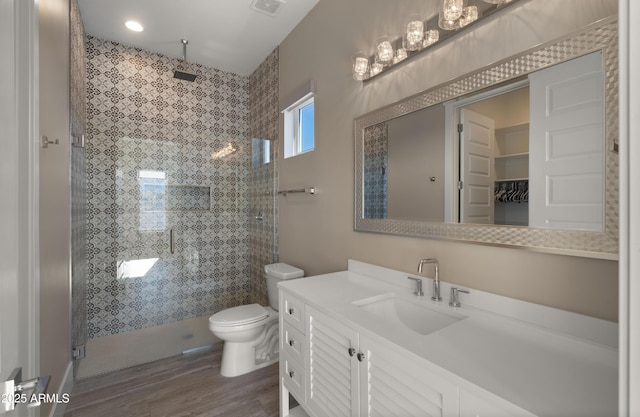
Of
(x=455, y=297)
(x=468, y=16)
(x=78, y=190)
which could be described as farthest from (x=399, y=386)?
(x=78, y=190)

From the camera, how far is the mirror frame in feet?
2.94

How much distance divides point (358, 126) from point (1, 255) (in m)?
1.71

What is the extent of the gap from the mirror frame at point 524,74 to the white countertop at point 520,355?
24 centimetres

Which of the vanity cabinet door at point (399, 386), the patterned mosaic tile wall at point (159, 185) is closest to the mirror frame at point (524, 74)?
the vanity cabinet door at point (399, 386)

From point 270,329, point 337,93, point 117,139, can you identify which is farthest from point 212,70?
point 270,329

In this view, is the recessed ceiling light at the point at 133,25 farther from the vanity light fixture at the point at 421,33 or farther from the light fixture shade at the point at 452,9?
the light fixture shade at the point at 452,9

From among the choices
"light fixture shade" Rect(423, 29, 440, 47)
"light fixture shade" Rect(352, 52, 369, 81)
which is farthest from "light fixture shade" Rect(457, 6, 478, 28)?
"light fixture shade" Rect(352, 52, 369, 81)

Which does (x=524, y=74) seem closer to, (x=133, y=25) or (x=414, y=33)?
(x=414, y=33)

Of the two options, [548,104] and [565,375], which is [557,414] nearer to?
[565,375]

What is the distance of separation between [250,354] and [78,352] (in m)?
1.27

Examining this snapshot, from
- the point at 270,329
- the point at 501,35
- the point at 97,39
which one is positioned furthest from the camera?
the point at 97,39

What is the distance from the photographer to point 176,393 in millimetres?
2064

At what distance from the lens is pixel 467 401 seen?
765 millimetres

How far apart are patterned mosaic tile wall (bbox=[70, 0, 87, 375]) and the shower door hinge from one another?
0.11 ft
